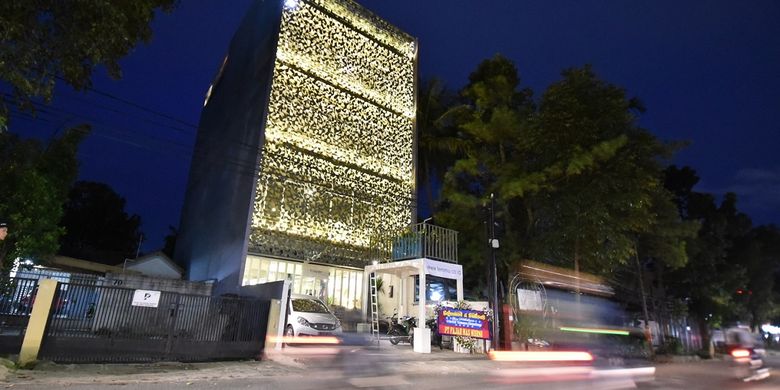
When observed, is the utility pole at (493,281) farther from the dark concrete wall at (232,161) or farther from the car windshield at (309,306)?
the dark concrete wall at (232,161)

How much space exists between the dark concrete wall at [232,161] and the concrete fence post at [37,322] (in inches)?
311

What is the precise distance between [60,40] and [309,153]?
11.4m

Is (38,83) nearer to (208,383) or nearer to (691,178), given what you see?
(208,383)

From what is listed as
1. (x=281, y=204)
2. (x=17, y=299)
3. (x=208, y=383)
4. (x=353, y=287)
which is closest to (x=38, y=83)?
(x=17, y=299)

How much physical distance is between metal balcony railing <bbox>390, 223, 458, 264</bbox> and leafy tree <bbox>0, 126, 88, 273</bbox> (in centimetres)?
1243

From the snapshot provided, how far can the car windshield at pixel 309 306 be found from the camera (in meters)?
13.1

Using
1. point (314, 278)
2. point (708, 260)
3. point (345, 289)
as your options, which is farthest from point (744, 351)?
point (314, 278)

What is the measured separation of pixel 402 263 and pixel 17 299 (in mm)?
10285

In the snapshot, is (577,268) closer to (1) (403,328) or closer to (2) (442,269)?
(2) (442,269)

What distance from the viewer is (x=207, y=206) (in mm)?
21625

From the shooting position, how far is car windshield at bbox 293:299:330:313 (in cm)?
1309

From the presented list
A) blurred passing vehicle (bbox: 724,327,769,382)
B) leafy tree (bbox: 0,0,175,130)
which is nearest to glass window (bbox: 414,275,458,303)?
blurred passing vehicle (bbox: 724,327,769,382)

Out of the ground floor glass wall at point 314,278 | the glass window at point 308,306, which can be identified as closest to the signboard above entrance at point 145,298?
the glass window at point 308,306

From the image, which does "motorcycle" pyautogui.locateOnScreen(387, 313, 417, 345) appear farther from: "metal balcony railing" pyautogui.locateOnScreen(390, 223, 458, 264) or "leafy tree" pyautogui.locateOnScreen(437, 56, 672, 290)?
"leafy tree" pyautogui.locateOnScreen(437, 56, 672, 290)
